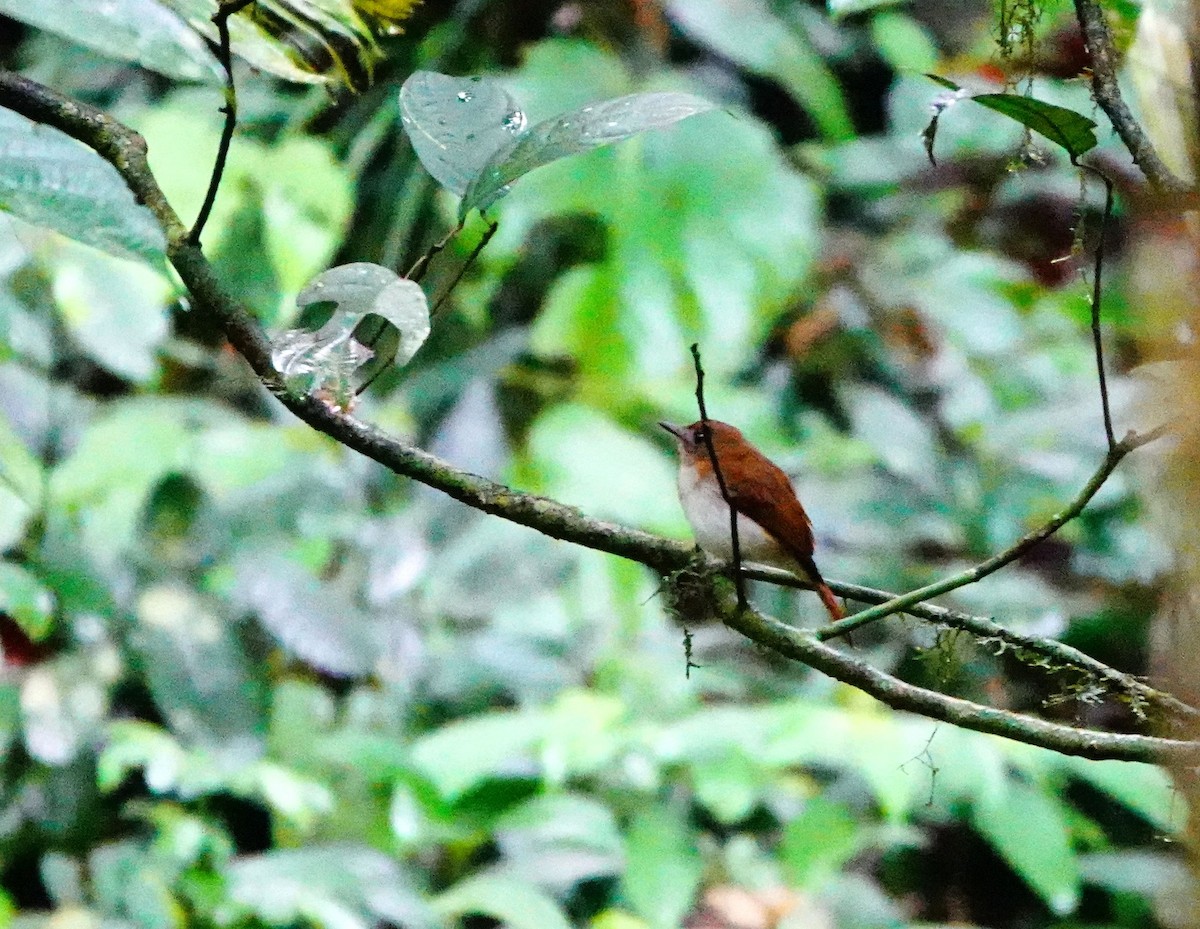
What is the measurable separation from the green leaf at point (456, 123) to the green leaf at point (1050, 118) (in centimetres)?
31

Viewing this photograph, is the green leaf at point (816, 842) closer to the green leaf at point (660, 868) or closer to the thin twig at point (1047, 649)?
the green leaf at point (660, 868)

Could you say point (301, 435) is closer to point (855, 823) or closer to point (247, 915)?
point (247, 915)

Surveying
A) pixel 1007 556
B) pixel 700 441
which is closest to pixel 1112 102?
pixel 1007 556

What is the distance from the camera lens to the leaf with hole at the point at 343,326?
819 mm

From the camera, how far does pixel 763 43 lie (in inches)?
142

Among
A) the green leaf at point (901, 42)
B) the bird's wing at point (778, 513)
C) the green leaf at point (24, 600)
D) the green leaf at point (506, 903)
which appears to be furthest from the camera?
the green leaf at point (901, 42)

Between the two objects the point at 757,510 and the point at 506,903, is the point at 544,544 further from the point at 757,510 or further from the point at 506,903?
the point at 757,510

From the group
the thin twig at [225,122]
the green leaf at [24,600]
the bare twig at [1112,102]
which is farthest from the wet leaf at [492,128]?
the green leaf at [24,600]

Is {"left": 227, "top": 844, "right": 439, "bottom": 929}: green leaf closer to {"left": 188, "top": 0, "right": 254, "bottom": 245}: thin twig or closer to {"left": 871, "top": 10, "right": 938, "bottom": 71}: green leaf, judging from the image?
{"left": 188, "top": 0, "right": 254, "bottom": 245}: thin twig

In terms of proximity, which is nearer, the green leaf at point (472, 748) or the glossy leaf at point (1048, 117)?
the glossy leaf at point (1048, 117)

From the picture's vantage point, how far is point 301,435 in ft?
10.8

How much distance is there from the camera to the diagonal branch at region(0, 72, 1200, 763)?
0.87m

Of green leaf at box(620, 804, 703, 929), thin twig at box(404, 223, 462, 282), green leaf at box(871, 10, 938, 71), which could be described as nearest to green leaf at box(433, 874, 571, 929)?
green leaf at box(620, 804, 703, 929)

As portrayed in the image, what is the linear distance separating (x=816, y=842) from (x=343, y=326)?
2.24 meters
